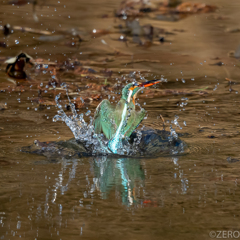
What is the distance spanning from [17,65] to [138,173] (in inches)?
151

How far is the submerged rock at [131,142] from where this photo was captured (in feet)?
14.0

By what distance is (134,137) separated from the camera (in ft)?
15.4

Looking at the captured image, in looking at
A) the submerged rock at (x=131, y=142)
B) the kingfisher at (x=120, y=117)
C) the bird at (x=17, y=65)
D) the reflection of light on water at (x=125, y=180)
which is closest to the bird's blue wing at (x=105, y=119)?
the kingfisher at (x=120, y=117)

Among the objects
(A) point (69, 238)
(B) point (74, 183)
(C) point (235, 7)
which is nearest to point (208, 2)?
(C) point (235, 7)

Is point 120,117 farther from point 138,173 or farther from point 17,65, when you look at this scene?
point 17,65

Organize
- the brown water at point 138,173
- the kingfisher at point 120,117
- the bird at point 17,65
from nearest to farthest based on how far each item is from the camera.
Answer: the brown water at point 138,173, the kingfisher at point 120,117, the bird at point 17,65

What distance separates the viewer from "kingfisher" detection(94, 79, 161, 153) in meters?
4.44

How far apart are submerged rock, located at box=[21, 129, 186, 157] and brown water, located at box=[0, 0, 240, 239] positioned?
0.11 m

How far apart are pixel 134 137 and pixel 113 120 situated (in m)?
0.29

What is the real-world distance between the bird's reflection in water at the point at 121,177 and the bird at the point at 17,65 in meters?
3.26

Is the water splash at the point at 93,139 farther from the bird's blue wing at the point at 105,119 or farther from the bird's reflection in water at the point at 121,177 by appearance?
the bird's reflection in water at the point at 121,177

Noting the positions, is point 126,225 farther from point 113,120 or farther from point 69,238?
point 113,120

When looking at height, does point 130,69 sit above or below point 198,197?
above

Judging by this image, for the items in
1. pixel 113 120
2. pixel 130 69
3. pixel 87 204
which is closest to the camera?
pixel 87 204
